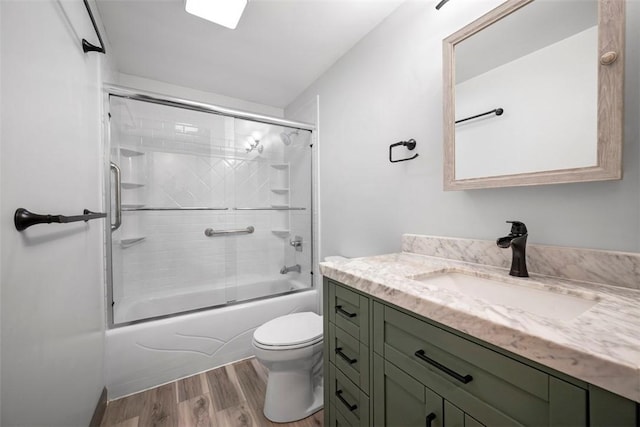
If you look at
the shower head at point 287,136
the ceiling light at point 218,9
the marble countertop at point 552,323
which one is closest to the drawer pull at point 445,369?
the marble countertop at point 552,323

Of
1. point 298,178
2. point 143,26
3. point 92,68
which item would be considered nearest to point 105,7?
point 143,26

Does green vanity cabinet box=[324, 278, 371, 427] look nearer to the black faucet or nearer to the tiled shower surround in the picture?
the black faucet

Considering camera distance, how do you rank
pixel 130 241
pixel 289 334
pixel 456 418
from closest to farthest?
pixel 456 418, pixel 289 334, pixel 130 241

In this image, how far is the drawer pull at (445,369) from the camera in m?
0.64

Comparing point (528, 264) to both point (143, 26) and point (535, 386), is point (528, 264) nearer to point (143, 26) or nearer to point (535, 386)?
point (535, 386)

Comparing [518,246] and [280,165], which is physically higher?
[280,165]

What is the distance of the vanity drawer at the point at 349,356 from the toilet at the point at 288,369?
328 mm

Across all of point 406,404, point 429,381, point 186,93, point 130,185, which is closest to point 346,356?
point 406,404

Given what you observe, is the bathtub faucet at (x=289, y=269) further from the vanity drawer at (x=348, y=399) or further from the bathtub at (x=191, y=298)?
the vanity drawer at (x=348, y=399)

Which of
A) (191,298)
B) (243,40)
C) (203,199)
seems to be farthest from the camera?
(203,199)

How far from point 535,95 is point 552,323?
87cm

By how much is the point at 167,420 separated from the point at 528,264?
196 centimetres

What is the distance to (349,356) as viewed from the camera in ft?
3.52

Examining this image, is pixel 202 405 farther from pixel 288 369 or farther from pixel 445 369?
pixel 445 369
